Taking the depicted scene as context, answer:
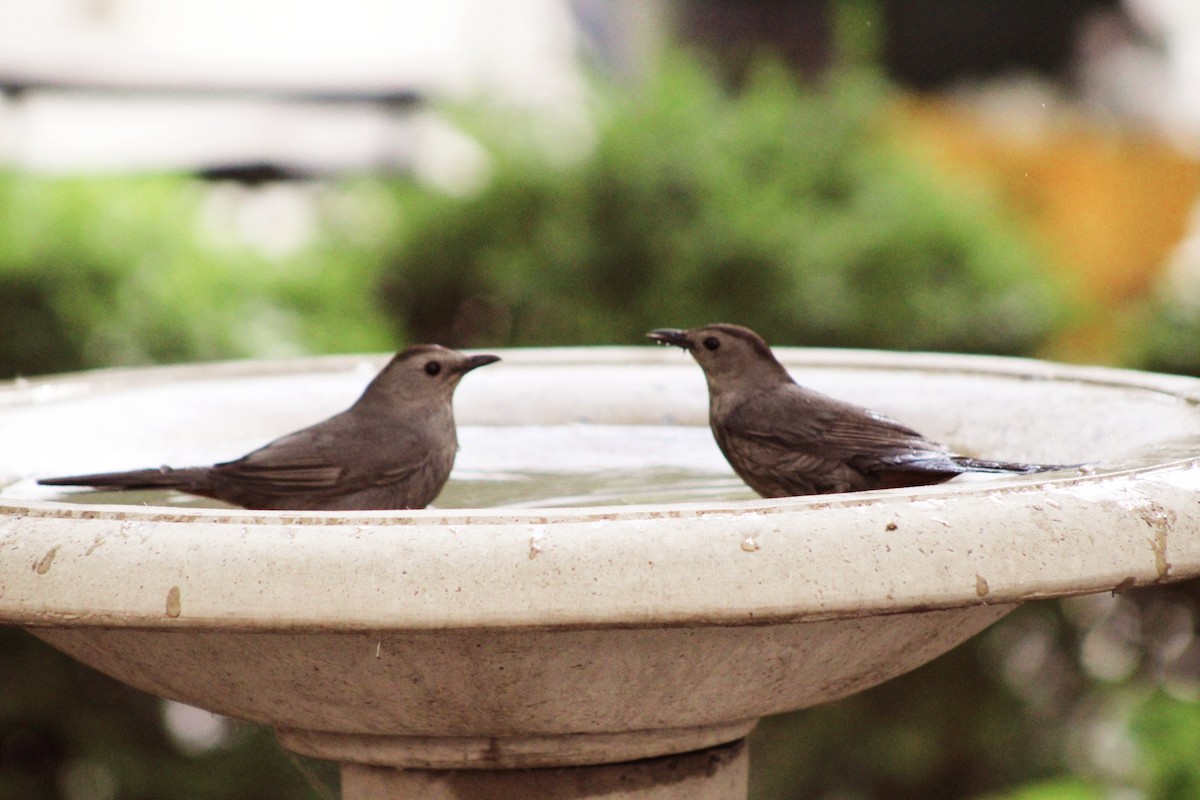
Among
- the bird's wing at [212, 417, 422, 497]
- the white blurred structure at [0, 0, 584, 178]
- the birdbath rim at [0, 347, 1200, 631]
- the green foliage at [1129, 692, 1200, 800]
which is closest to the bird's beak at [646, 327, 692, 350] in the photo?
the bird's wing at [212, 417, 422, 497]

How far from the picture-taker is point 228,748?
5.15 metres

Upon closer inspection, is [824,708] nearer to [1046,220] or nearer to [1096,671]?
[1096,671]

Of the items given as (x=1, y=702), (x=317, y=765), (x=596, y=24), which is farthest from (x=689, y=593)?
(x=596, y=24)

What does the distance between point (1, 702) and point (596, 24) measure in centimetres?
1328

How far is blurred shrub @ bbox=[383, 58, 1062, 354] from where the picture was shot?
6016 millimetres

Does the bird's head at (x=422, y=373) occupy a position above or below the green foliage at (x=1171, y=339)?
below

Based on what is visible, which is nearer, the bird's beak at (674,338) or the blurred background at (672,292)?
the bird's beak at (674,338)

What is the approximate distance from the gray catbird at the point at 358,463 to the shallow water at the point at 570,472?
121 millimetres

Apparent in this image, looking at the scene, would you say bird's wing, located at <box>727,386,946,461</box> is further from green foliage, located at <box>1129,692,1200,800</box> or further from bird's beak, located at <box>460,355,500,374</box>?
green foliage, located at <box>1129,692,1200,800</box>

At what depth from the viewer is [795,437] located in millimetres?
2570

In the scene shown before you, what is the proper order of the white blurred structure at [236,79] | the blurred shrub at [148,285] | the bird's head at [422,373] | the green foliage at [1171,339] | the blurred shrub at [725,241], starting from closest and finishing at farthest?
the bird's head at [422,373] → the blurred shrub at [148,285] → the green foliage at [1171,339] → the blurred shrub at [725,241] → the white blurred structure at [236,79]

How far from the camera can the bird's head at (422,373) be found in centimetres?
270

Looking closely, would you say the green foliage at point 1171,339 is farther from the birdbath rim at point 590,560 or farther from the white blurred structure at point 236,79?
the white blurred structure at point 236,79

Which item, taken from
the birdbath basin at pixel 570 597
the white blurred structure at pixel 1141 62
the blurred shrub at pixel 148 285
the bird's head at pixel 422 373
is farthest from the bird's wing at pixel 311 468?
the white blurred structure at pixel 1141 62
